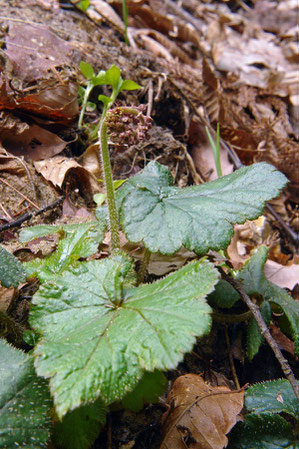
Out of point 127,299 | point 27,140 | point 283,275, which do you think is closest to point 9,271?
point 127,299

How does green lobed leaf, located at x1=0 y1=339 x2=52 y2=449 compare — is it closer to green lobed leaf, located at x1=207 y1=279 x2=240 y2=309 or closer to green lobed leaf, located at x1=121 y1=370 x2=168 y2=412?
green lobed leaf, located at x1=121 y1=370 x2=168 y2=412

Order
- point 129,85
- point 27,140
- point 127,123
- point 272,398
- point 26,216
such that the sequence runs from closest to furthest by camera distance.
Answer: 1. point 272,398
2. point 127,123
3. point 26,216
4. point 27,140
5. point 129,85

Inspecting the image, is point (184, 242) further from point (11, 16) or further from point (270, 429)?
point (11, 16)

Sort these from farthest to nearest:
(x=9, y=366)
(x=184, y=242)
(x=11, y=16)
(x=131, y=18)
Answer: (x=131, y=18) → (x=11, y=16) → (x=184, y=242) → (x=9, y=366)

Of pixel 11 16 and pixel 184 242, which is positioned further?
pixel 11 16

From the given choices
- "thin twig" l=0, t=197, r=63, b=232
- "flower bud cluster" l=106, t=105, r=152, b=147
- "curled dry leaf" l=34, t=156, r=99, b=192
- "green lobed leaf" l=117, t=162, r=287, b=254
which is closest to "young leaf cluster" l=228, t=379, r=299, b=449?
"green lobed leaf" l=117, t=162, r=287, b=254

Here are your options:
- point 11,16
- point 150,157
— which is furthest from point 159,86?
point 11,16

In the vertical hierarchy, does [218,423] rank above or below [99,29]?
below

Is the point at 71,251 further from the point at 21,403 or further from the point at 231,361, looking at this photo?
the point at 231,361
